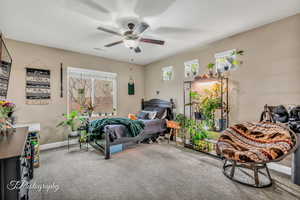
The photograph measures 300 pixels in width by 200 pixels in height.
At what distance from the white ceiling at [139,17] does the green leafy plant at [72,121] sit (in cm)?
192

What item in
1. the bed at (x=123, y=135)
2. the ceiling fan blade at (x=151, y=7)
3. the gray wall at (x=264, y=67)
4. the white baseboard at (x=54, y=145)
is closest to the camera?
the ceiling fan blade at (x=151, y=7)

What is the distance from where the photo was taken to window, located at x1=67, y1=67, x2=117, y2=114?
4430 mm

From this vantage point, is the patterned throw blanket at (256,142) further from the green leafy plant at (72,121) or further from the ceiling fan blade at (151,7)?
the green leafy plant at (72,121)

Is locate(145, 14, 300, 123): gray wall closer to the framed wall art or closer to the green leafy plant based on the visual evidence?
the green leafy plant

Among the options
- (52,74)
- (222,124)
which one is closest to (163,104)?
(222,124)

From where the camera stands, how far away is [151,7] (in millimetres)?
2244

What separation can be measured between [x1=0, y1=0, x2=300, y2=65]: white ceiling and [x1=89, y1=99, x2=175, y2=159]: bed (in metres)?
2.11

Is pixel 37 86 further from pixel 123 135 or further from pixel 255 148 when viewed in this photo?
pixel 255 148

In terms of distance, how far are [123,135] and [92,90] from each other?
2.26m

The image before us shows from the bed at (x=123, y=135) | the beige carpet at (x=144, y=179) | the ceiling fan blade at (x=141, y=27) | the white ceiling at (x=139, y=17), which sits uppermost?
the white ceiling at (x=139, y=17)

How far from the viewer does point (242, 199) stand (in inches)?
74.4

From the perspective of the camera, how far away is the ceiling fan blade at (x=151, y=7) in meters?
2.13

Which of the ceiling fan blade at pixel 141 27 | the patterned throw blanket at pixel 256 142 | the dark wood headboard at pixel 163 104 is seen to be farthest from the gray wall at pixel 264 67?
the ceiling fan blade at pixel 141 27

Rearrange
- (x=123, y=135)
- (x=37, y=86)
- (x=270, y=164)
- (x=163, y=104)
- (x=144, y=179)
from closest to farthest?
(x=144, y=179), (x=270, y=164), (x=123, y=135), (x=37, y=86), (x=163, y=104)
